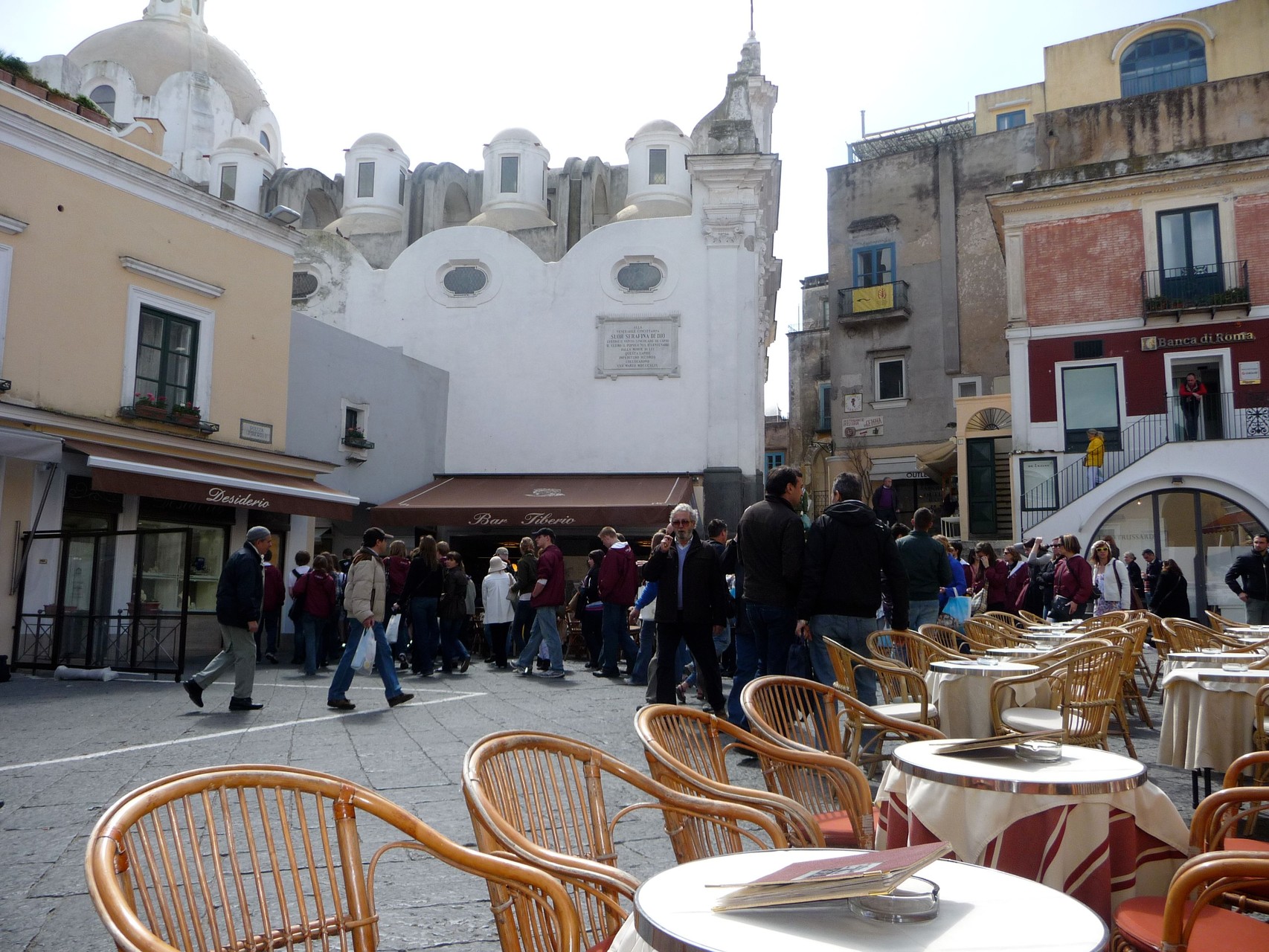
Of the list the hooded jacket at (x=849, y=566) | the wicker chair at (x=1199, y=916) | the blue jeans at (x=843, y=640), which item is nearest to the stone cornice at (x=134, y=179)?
the hooded jacket at (x=849, y=566)

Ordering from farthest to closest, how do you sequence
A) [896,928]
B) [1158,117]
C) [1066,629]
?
[1158,117] → [1066,629] → [896,928]

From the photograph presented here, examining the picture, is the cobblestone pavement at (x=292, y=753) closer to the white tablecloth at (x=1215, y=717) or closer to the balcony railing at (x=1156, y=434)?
the white tablecloth at (x=1215, y=717)

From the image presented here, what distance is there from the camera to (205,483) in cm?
1339

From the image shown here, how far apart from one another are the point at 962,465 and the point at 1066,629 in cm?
1533

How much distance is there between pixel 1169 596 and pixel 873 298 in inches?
656

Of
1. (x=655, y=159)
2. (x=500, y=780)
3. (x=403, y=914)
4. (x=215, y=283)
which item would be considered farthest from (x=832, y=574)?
(x=655, y=159)

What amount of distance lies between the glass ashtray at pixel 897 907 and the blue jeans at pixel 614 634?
31.8 ft

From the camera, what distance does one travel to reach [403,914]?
363 cm

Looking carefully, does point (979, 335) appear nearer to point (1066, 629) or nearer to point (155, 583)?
point (1066, 629)

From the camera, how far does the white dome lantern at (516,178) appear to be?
2628 cm

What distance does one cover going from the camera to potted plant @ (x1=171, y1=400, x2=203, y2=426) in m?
14.2

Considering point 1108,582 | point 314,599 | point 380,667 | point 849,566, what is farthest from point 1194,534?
point 380,667

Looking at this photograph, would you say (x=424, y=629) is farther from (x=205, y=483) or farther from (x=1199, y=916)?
(x=1199, y=916)

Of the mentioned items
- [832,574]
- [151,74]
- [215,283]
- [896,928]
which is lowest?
[896,928]
